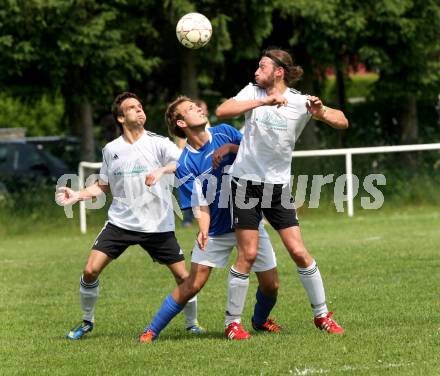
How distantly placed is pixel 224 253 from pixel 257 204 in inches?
20.1

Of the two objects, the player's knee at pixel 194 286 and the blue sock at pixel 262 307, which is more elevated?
the player's knee at pixel 194 286

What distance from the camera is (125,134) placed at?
9102 mm

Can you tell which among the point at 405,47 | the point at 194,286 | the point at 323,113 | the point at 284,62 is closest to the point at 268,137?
→ the point at 323,113

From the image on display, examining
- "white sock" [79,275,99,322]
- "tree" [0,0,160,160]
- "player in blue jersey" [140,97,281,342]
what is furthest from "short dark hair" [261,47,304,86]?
"tree" [0,0,160,160]

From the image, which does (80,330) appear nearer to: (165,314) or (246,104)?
(165,314)

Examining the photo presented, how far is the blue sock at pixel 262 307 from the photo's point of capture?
8625 mm

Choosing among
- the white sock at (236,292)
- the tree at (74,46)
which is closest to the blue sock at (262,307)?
the white sock at (236,292)

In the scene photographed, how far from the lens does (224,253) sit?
840cm

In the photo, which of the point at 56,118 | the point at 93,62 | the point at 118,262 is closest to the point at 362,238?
the point at 118,262

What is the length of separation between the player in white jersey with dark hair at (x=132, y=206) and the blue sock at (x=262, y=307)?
1.82 ft

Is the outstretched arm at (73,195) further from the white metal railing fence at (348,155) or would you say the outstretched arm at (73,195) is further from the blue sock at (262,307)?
the white metal railing fence at (348,155)

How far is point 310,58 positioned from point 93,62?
541cm

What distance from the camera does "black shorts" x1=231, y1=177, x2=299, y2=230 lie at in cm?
811

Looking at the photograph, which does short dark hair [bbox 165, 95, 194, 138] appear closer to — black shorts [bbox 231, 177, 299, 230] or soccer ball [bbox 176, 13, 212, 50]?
black shorts [bbox 231, 177, 299, 230]
